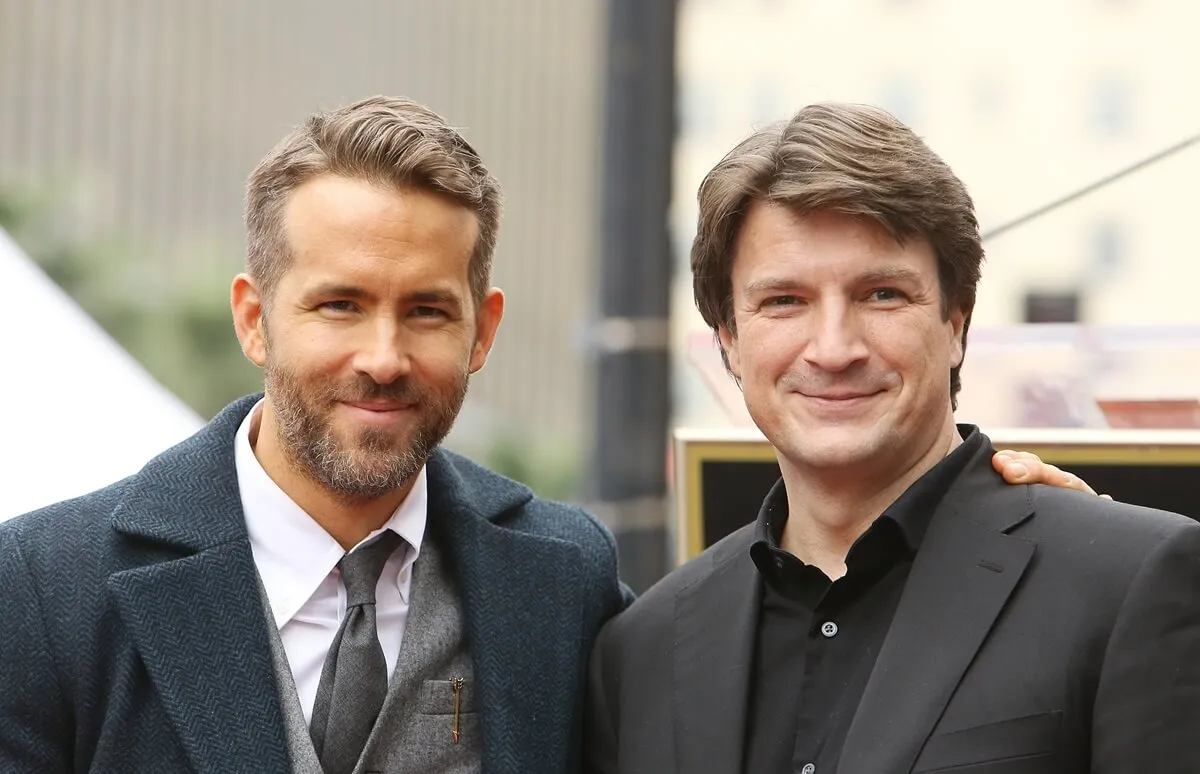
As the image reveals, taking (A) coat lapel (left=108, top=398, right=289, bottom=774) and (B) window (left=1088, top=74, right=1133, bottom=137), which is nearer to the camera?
(A) coat lapel (left=108, top=398, right=289, bottom=774)

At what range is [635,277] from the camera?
24.6 feet

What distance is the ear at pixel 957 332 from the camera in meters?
3.05

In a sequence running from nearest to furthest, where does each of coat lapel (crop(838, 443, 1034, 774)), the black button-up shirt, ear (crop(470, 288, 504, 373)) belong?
coat lapel (crop(838, 443, 1034, 774))
the black button-up shirt
ear (crop(470, 288, 504, 373))

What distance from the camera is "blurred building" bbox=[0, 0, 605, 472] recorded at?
1917 cm

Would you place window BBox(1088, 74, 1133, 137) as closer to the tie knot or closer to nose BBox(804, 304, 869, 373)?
nose BBox(804, 304, 869, 373)

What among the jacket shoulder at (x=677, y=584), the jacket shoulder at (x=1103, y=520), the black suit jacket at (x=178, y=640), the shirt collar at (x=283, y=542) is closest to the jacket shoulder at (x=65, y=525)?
the black suit jacket at (x=178, y=640)

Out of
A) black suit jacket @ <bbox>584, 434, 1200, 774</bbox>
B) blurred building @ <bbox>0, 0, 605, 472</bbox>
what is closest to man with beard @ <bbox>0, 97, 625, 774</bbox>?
black suit jacket @ <bbox>584, 434, 1200, 774</bbox>

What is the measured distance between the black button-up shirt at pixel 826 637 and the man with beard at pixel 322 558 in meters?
0.49

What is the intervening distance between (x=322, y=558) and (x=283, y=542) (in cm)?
8

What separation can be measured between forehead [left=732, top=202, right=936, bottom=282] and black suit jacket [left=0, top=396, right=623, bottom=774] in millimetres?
865

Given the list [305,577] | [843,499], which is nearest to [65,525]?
[305,577]

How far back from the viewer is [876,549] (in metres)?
2.89

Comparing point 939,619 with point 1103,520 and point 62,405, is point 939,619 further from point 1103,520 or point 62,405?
point 62,405

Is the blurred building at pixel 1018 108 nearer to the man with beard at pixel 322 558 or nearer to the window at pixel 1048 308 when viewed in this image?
the window at pixel 1048 308
